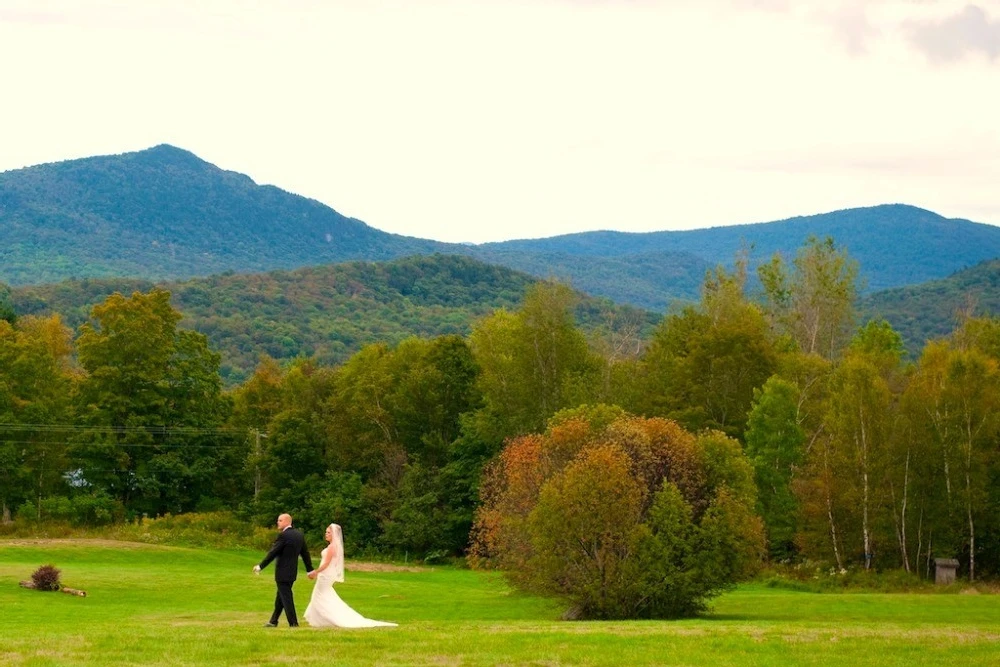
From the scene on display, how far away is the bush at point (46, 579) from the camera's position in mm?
42125

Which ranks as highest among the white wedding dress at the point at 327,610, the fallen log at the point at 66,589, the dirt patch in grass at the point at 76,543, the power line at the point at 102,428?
the power line at the point at 102,428

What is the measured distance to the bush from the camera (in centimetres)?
4212

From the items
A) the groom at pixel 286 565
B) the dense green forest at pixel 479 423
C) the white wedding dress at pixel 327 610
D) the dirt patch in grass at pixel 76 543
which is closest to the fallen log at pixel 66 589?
the dense green forest at pixel 479 423

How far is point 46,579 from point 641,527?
1972 cm

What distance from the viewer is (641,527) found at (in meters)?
36.8

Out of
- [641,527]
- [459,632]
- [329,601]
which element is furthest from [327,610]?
[641,527]

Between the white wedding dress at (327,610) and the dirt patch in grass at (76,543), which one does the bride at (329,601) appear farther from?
the dirt patch in grass at (76,543)

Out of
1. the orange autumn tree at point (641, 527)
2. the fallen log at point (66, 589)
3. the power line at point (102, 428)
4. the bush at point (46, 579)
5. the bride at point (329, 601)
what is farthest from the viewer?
the power line at point (102, 428)

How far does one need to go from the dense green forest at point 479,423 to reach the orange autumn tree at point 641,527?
1405cm

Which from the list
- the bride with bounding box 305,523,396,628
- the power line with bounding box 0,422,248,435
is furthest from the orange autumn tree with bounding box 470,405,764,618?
the power line with bounding box 0,422,248,435

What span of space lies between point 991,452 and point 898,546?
5.74 m

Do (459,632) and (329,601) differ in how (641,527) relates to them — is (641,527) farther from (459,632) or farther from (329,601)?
(459,632)

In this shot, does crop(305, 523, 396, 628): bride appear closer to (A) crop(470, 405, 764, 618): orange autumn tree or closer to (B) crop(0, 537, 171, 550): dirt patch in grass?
(A) crop(470, 405, 764, 618): orange autumn tree

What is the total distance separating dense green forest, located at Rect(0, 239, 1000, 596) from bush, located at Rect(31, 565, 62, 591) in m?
17.8
